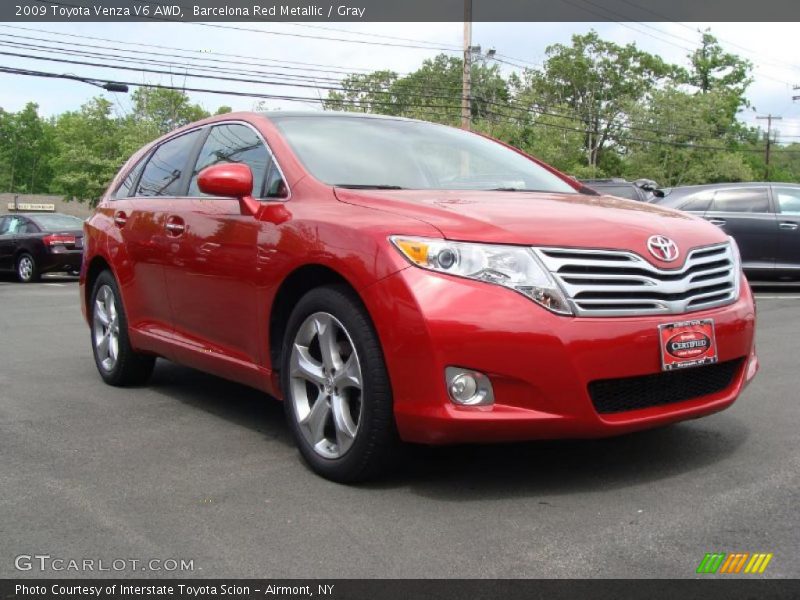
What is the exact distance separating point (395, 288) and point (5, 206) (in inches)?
3102

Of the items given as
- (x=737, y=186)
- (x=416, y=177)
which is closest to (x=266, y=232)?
(x=416, y=177)

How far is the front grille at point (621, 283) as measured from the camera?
331 centimetres

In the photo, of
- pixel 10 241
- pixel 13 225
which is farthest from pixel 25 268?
pixel 13 225

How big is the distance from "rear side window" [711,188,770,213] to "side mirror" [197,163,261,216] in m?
9.80

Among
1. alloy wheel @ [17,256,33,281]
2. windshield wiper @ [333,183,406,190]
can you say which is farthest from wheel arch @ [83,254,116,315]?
alloy wheel @ [17,256,33,281]

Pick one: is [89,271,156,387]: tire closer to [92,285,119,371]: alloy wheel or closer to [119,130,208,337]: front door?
[92,285,119,371]: alloy wheel

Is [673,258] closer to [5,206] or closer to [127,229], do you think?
[127,229]

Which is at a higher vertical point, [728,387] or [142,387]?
[728,387]

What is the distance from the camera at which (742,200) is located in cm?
1245

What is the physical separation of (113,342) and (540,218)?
3.36 metres

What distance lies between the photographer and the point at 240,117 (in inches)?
191

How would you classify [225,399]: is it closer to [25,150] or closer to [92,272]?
[92,272]

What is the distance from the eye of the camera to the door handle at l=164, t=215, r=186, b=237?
482cm
